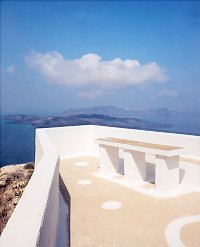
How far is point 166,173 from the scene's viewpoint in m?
6.62

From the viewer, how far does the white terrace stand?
10.4 feet

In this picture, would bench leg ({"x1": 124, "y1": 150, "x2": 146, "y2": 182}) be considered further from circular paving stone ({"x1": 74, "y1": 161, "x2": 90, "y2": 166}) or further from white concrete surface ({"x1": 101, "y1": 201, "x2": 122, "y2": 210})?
circular paving stone ({"x1": 74, "y1": 161, "x2": 90, "y2": 166})

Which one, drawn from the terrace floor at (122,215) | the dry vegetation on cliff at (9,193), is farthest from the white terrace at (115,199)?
the dry vegetation on cliff at (9,193)

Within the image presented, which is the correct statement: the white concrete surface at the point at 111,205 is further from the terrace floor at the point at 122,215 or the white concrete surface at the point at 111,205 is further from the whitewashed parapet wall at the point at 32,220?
the whitewashed parapet wall at the point at 32,220

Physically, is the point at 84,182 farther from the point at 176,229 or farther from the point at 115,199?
the point at 176,229

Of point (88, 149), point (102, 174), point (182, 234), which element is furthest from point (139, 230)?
point (88, 149)

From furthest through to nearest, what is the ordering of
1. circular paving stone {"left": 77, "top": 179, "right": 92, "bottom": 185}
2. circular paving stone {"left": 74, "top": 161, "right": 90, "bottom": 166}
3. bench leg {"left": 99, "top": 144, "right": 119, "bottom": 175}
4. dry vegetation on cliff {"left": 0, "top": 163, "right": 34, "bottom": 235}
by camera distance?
circular paving stone {"left": 74, "top": 161, "right": 90, "bottom": 166} → dry vegetation on cliff {"left": 0, "top": 163, "right": 34, "bottom": 235} → bench leg {"left": 99, "top": 144, "right": 119, "bottom": 175} → circular paving stone {"left": 77, "top": 179, "right": 92, "bottom": 185}

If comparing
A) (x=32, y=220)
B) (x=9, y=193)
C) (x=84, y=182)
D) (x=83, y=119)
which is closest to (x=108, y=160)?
(x=84, y=182)

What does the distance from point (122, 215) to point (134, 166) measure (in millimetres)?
2294

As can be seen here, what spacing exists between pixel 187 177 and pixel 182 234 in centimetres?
283

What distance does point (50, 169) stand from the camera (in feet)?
15.7

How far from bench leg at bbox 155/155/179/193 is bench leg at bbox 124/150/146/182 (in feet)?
2.89

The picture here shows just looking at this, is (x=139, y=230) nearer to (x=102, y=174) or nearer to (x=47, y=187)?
(x=47, y=187)

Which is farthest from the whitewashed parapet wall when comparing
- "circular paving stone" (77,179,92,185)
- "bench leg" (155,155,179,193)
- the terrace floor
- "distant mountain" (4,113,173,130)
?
"distant mountain" (4,113,173,130)
